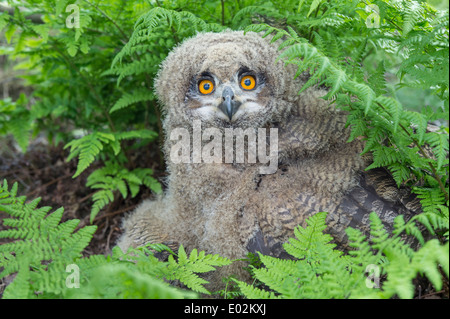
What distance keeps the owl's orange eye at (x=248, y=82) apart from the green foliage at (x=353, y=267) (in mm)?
1118

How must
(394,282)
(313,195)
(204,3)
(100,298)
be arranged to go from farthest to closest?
1. (204,3)
2. (313,195)
3. (100,298)
4. (394,282)

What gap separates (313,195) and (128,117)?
251 cm

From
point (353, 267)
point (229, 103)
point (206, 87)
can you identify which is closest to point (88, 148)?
point (206, 87)

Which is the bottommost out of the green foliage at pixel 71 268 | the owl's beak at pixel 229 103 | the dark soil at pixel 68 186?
the dark soil at pixel 68 186

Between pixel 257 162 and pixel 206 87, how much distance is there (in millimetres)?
719

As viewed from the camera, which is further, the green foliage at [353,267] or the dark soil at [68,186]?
the dark soil at [68,186]

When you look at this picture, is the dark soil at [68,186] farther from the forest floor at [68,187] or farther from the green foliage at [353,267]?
the green foliage at [353,267]

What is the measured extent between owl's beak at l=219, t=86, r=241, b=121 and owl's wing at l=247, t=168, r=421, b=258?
0.86 metres

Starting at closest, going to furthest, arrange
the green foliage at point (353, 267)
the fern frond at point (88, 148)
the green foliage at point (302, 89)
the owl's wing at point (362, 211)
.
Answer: the green foliage at point (353, 267) → the green foliage at point (302, 89) → the owl's wing at point (362, 211) → the fern frond at point (88, 148)


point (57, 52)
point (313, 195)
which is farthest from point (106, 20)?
point (313, 195)

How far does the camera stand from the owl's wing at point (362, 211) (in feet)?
9.08

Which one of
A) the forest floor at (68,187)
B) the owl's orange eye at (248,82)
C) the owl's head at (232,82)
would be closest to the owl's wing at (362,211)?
the owl's head at (232,82)
